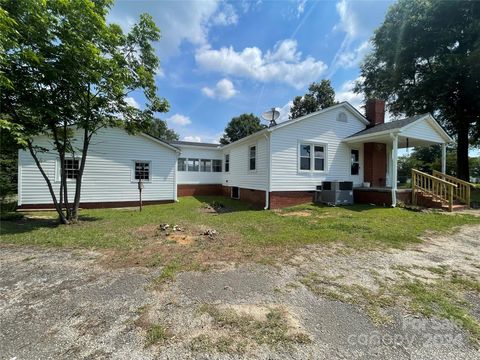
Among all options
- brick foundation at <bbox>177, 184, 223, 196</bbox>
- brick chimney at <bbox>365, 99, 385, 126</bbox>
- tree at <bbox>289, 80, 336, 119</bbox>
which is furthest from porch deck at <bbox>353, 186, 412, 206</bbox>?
tree at <bbox>289, 80, 336, 119</bbox>

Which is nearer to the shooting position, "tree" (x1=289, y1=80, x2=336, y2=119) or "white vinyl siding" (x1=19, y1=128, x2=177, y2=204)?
"white vinyl siding" (x1=19, y1=128, x2=177, y2=204)

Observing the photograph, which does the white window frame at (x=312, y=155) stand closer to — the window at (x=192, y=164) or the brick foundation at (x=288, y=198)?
the brick foundation at (x=288, y=198)

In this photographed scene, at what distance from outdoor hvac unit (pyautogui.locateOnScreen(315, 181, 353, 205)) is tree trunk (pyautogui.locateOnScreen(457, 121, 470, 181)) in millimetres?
14039

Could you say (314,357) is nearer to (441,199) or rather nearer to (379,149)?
(441,199)

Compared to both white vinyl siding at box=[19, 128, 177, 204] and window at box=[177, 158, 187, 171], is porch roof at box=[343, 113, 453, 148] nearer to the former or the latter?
white vinyl siding at box=[19, 128, 177, 204]

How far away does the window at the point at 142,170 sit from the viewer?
44.0 ft

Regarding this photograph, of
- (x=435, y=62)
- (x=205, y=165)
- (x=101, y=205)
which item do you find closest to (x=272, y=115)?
(x=205, y=165)

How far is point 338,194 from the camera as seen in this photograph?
38.9ft

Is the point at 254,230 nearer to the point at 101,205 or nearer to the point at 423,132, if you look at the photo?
the point at 101,205

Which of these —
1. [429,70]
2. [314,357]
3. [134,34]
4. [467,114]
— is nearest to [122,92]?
[134,34]

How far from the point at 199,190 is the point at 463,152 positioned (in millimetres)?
21526

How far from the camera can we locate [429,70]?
64.1 feet

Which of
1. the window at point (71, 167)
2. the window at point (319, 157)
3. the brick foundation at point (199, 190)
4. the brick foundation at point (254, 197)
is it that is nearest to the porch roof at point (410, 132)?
the window at point (319, 157)

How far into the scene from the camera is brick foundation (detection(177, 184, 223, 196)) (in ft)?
58.8
